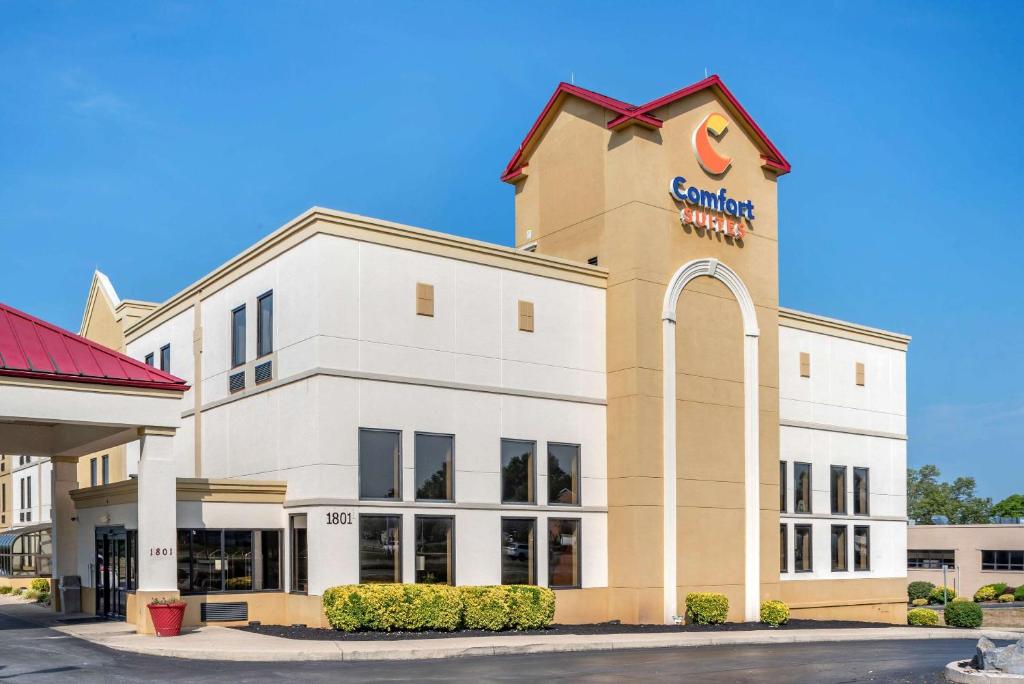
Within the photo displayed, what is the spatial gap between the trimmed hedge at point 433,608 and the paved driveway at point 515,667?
3.62 metres

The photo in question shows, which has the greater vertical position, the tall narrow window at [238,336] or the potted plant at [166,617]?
the tall narrow window at [238,336]

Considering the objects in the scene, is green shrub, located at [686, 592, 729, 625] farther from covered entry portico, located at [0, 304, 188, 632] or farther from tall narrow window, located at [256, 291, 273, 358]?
covered entry portico, located at [0, 304, 188, 632]

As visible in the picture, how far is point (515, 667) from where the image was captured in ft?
74.1

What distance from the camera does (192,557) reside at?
2980cm

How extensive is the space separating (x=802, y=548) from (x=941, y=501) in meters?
117

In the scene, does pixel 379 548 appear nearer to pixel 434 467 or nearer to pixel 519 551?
pixel 434 467

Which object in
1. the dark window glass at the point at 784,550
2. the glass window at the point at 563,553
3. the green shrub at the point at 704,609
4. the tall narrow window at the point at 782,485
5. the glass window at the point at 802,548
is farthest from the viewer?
the glass window at the point at 802,548

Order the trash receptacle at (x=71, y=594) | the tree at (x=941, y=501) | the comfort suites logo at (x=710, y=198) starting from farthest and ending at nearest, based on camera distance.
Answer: the tree at (x=941, y=501), the trash receptacle at (x=71, y=594), the comfort suites logo at (x=710, y=198)

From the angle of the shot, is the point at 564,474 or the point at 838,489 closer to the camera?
the point at 564,474

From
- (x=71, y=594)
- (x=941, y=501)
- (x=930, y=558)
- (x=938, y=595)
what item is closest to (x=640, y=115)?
(x=71, y=594)

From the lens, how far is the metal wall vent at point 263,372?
31.7 metres

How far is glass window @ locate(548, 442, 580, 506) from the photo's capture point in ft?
109

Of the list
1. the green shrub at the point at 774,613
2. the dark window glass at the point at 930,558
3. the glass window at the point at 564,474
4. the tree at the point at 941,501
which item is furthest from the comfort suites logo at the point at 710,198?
the tree at the point at 941,501

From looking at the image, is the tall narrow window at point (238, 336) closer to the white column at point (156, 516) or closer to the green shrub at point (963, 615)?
the white column at point (156, 516)
